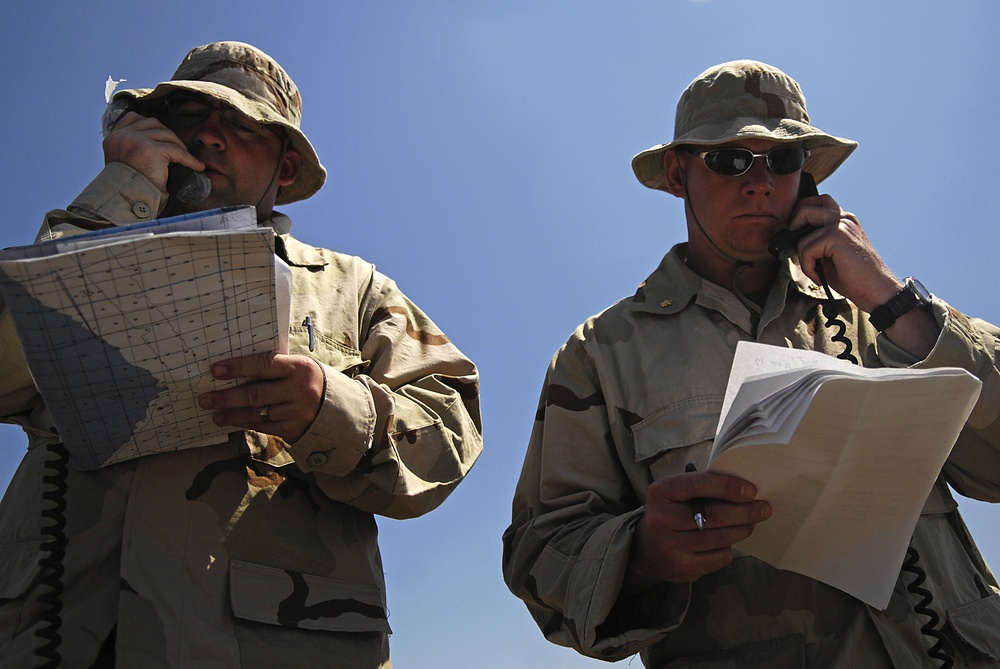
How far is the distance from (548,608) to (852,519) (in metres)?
1.17

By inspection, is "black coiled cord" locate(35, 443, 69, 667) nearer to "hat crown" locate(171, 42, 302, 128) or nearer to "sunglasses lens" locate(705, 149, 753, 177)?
"hat crown" locate(171, 42, 302, 128)

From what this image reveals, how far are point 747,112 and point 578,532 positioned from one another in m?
2.13

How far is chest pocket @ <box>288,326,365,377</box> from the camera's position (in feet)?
11.9

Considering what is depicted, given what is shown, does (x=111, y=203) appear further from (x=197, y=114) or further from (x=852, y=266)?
(x=852, y=266)

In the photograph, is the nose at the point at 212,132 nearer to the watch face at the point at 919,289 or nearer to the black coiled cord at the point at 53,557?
the black coiled cord at the point at 53,557

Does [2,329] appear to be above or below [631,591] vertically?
above

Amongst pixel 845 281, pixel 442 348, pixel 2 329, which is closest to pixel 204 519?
pixel 2 329

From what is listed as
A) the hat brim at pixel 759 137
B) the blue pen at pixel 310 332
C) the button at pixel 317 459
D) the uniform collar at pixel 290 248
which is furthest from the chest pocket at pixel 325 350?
the hat brim at pixel 759 137

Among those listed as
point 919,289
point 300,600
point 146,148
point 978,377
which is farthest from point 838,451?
point 146,148

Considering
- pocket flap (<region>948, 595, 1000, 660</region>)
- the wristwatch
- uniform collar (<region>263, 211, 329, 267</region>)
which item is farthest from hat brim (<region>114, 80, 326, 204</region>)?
pocket flap (<region>948, 595, 1000, 660</region>)

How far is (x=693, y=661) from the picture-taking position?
3379mm

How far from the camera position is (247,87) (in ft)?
14.0

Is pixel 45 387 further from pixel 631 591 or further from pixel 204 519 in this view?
pixel 631 591

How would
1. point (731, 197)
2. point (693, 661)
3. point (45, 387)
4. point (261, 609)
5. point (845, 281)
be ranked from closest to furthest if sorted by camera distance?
point (45, 387)
point (261, 609)
point (693, 661)
point (845, 281)
point (731, 197)
